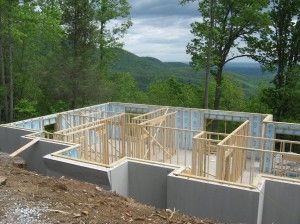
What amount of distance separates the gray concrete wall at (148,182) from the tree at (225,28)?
44.2ft

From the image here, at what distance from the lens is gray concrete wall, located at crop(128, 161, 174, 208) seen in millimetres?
8461

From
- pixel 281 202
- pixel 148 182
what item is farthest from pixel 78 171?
pixel 281 202

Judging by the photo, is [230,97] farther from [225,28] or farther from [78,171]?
[78,171]

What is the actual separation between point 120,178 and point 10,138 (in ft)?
19.4

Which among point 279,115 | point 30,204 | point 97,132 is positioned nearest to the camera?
point 30,204

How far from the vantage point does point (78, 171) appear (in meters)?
8.43

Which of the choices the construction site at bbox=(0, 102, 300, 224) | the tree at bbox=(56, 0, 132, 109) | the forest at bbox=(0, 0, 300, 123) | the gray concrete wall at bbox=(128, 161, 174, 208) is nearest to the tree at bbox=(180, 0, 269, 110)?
the forest at bbox=(0, 0, 300, 123)

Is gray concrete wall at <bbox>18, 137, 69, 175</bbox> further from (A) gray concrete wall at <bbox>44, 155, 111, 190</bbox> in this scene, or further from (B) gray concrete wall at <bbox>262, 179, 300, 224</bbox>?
(B) gray concrete wall at <bbox>262, 179, 300, 224</bbox>

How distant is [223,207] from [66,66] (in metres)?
15.8

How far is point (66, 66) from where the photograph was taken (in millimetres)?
20562

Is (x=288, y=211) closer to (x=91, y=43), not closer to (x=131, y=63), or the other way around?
(x=91, y=43)

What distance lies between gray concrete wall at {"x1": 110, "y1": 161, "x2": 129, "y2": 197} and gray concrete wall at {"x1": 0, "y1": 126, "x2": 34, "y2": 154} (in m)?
4.76

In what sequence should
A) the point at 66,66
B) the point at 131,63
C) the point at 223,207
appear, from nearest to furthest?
the point at 223,207 → the point at 66,66 → the point at 131,63

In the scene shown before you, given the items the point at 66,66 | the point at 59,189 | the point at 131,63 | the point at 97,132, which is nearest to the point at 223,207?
the point at 59,189
